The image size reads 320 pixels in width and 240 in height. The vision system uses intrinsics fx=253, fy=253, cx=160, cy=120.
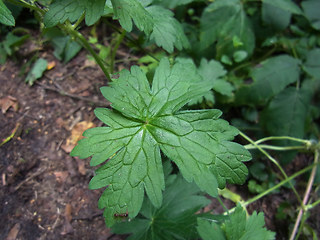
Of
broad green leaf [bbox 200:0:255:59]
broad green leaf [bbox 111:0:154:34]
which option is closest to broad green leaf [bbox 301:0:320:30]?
broad green leaf [bbox 200:0:255:59]

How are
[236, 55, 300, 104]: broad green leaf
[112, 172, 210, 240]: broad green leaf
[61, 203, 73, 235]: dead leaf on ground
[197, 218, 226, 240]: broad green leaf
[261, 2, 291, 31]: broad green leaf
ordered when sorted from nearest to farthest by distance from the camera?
[197, 218, 226, 240]: broad green leaf → [112, 172, 210, 240]: broad green leaf → [61, 203, 73, 235]: dead leaf on ground → [236, 55, 300, 104]: broad green leaf → [261, 2, 291, 31]: broad green leaf

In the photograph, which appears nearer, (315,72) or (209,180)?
(209,180)

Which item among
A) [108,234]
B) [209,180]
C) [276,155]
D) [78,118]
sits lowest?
[276,155]

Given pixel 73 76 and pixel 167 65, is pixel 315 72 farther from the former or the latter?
pixel 73 76

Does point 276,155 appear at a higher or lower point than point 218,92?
lower

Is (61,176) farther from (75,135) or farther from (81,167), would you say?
(75,135)

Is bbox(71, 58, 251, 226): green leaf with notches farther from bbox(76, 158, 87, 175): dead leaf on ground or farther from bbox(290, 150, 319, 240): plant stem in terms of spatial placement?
bbox(290, 150, 319, 240): plant stem

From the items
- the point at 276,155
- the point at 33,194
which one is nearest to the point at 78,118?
the point at 33,194

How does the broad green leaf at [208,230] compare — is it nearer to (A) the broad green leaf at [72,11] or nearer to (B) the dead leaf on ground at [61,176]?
(B) the dead leaf on ground at [61,176]
